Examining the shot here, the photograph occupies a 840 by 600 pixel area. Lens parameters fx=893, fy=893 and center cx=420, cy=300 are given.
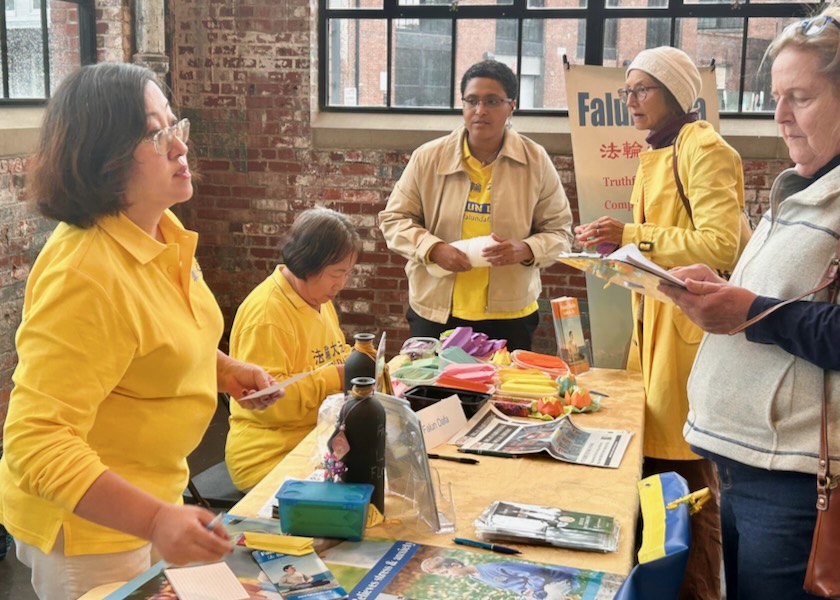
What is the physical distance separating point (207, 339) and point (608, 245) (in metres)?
1.63

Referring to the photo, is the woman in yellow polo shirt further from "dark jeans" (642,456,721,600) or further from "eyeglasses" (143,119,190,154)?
"dark jeans" (642,456,721,600)

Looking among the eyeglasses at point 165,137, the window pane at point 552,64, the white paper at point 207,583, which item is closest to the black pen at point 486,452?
the white paper at point 207,583

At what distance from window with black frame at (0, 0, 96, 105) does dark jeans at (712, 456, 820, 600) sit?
4.25 m

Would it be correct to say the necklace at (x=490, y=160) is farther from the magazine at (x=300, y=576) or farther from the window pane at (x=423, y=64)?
the magazine at (x=300, y=576)

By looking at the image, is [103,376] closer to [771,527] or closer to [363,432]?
[363,432]

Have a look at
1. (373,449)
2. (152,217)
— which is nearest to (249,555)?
Result: (373,449)

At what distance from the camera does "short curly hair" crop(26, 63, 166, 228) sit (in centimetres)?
169

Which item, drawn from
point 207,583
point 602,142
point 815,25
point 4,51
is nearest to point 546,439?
point 207,583

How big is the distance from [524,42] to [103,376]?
4.74m

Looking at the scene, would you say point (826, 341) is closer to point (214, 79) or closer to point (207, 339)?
point (207, 339)

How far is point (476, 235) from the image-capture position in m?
3.91

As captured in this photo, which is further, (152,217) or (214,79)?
(214,79)

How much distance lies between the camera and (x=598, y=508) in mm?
1992

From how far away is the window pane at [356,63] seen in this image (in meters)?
5.98
